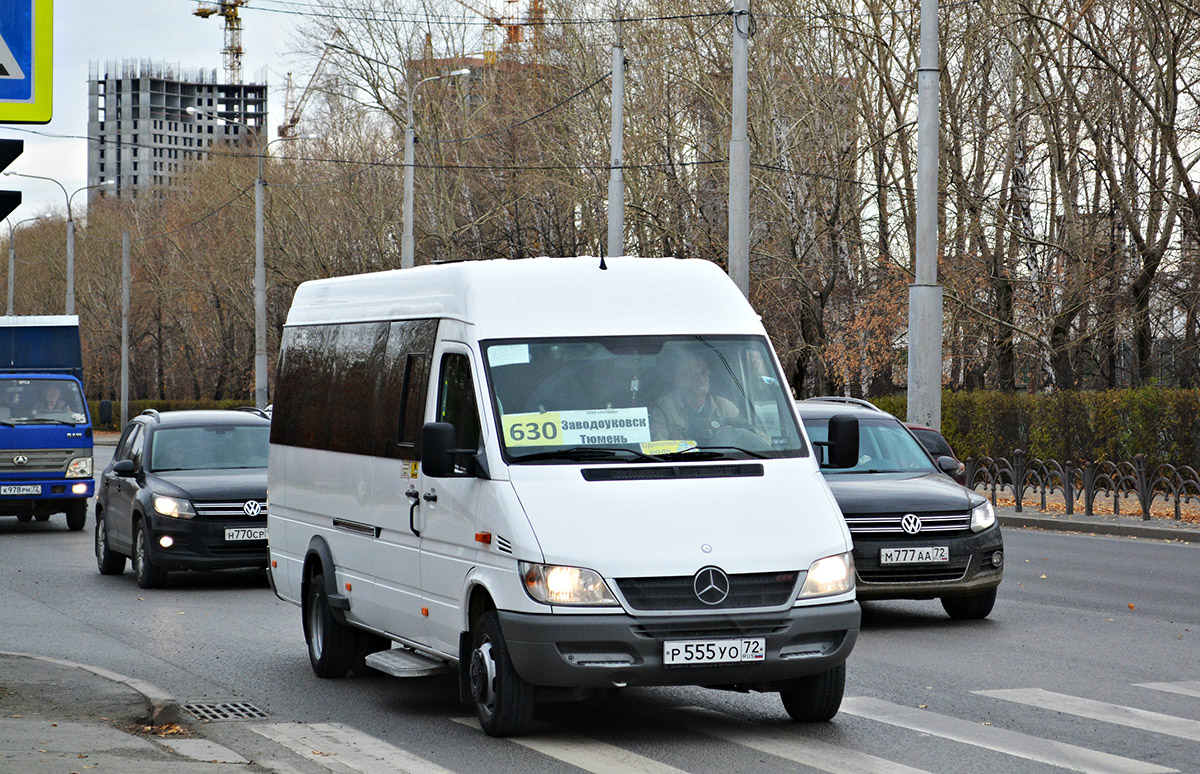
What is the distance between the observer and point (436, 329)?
345 inches

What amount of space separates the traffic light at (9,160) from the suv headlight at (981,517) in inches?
280

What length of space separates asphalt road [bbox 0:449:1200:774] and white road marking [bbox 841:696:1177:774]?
0.05 ft

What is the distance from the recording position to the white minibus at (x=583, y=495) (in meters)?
7.30

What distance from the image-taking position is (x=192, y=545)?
49.0 feet

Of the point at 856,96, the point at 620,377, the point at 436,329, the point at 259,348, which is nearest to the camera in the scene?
the point at 620,377

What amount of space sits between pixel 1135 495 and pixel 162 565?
1521 cm

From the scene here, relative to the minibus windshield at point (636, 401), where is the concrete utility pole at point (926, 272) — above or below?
above

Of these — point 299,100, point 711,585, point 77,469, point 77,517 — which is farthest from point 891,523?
point 299,100

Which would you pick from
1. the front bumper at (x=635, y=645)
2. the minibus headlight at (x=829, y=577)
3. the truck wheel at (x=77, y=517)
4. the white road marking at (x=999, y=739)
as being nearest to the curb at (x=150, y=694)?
the front bumper at (x=635, y=645)

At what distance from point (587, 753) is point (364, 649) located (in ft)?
9.59

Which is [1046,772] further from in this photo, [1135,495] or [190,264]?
[190,264]

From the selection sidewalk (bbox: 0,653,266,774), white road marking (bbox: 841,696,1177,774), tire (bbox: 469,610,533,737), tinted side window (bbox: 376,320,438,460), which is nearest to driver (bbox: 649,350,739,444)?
tire (bbox: 469,610,533,737)

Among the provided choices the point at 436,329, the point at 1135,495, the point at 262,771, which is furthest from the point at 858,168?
the point at 262,771

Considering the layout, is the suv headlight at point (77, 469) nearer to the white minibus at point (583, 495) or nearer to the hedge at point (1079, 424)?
the white minibus at point (583, 495)
